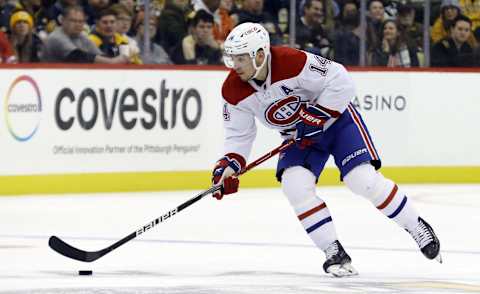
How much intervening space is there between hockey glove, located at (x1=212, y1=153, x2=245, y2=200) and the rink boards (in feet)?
13.4

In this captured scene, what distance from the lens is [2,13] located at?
32.7ft

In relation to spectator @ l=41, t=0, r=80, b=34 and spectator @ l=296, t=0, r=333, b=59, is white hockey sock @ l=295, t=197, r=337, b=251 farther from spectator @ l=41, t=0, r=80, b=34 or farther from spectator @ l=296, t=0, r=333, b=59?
spectator @ l=296, t=0, r=333, b=59

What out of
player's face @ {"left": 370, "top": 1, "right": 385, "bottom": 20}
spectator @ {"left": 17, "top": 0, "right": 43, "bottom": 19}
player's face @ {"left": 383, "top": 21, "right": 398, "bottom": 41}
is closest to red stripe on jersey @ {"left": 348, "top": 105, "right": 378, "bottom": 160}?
spectator @ {"left": 17, "top": 0, "right": 43, "bottom": 19}

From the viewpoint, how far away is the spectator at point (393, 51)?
40.7 ft

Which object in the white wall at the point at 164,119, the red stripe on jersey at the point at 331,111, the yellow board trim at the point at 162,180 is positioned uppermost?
the red stripe on jersey at the point at 331,111

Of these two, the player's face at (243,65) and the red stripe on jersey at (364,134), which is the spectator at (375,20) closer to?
the red stripe on jersey at (364,134)

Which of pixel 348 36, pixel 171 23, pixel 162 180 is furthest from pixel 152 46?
pixel 348 36

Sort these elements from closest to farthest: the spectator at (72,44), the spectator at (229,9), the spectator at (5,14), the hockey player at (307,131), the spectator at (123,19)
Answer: the hockey player at (307,131) < the spectator at (5,14) < the spectator at (72,44) < the spectator at (123,19) < the spectator at (229,9)

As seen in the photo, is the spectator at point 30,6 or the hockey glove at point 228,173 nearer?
the hockey glove at point 228,173

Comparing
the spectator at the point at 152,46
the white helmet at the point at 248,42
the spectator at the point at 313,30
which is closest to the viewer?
the white helmet at the point at 248,42

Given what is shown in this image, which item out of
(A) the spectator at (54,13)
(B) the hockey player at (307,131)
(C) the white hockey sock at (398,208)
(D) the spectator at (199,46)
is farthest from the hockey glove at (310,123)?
(D) the spectator at (199,46)

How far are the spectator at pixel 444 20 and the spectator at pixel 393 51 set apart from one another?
232 mm

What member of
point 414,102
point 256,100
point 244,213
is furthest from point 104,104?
point 256,100

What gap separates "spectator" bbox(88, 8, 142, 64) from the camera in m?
10.6
